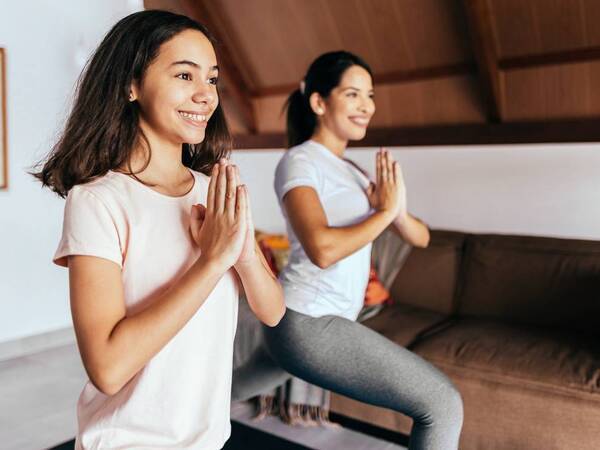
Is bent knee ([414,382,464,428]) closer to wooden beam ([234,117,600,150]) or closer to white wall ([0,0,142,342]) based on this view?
wooden beam ([234,117,600,150])

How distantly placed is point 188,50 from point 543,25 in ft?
9.20

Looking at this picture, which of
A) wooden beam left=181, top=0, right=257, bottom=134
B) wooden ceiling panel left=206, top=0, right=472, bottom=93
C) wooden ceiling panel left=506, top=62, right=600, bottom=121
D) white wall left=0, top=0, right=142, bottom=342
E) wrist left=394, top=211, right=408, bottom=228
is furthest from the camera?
wooden beam left=181, top=0, right=257, bottom=134

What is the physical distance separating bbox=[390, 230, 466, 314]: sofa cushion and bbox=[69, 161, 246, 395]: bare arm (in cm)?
241

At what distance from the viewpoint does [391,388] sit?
149cm

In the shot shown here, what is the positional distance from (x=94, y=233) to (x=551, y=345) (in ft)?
7.06

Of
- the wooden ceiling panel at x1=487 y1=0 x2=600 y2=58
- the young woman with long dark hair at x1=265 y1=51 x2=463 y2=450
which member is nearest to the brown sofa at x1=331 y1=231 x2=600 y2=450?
the young woman with long dark hair at x1=265 y1=51 x2=463 y2=450

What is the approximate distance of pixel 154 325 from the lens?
92cm

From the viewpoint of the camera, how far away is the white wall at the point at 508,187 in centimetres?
330

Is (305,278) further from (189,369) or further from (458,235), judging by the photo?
(458,235)

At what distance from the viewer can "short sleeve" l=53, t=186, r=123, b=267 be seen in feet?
3.01

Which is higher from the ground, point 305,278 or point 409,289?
point 305,278

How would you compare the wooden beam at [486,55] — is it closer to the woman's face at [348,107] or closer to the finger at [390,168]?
the woman's face at [348,107]

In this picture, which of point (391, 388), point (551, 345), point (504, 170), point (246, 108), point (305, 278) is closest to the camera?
point (391, 388)

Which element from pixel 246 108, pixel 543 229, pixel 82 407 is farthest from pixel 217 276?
pixel 246 108
